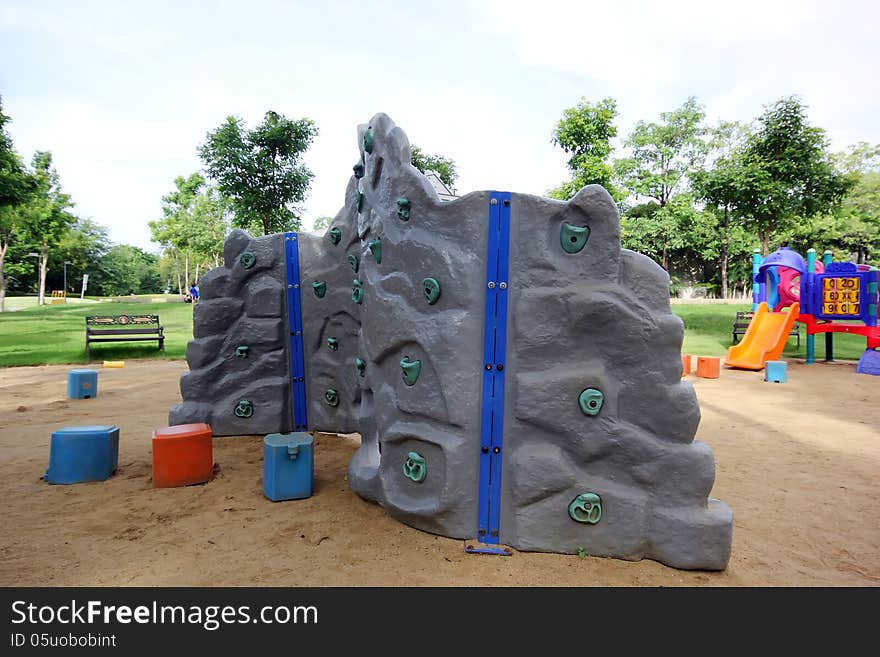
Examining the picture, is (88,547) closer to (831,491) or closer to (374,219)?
(374,219)

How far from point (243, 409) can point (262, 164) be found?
14.1 m

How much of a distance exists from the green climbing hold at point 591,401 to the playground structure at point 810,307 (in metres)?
10.7

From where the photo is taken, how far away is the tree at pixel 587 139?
70.7 feet

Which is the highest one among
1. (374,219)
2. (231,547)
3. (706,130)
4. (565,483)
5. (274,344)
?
(706,130)

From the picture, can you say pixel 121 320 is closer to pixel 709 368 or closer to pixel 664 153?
pixel 709 368

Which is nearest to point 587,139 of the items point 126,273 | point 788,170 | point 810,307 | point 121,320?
point 788,170

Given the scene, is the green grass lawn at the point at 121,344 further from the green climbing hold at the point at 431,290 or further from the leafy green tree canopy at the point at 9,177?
the green climbing hold at the point at 431,290

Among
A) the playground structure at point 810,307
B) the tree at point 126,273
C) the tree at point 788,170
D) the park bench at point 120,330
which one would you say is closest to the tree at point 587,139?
the tree at point 788,170

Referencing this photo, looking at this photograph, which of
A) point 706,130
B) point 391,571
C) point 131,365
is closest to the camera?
point 391,571

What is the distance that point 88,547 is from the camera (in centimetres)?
328

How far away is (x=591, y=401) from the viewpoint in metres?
3.03
